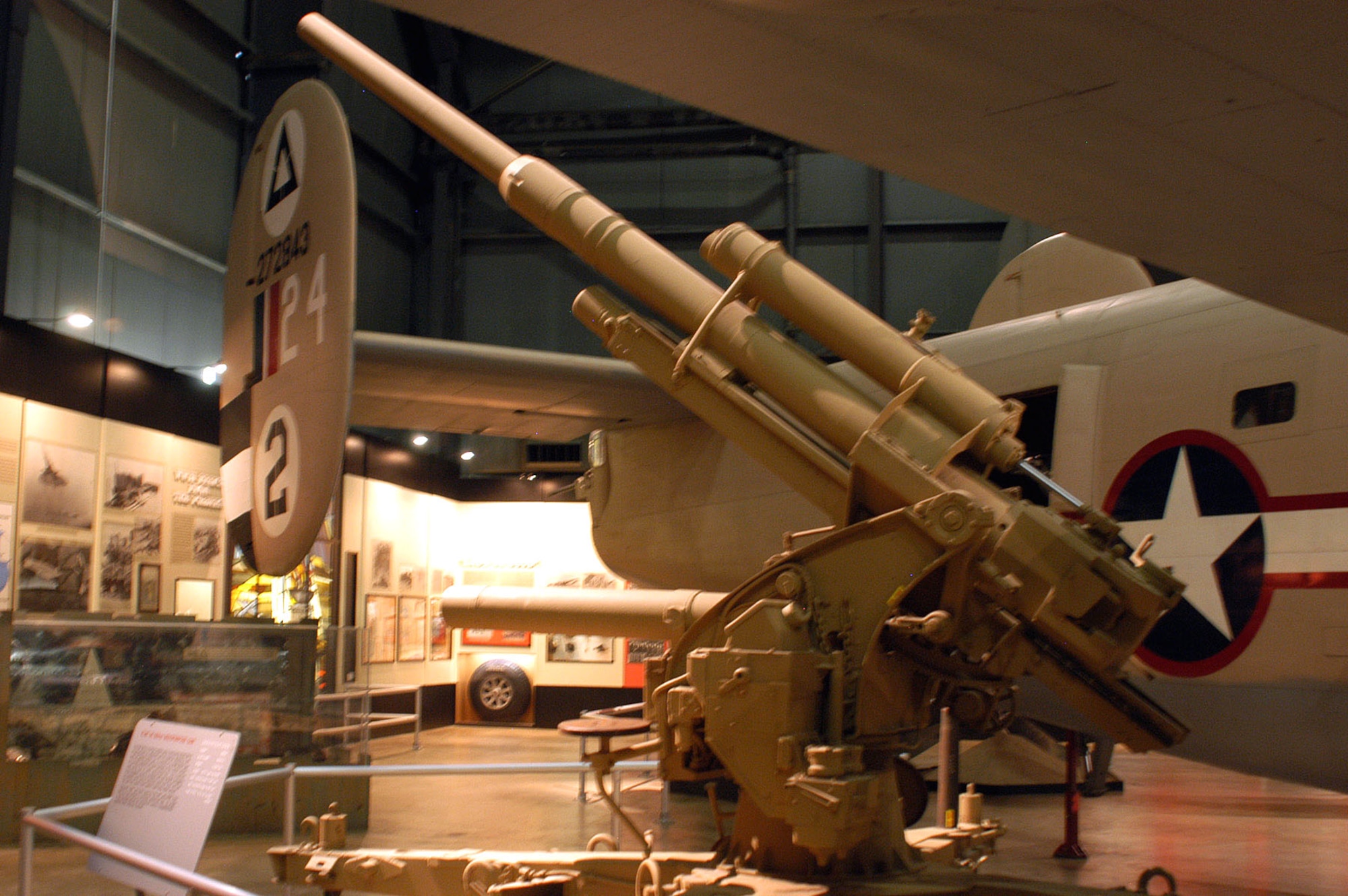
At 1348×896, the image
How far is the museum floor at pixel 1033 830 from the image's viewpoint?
676 cm

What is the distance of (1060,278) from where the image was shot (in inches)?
312

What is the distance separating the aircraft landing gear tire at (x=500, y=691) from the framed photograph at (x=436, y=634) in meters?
0.57

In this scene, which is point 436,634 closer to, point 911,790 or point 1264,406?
point 911,790

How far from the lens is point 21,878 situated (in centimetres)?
384

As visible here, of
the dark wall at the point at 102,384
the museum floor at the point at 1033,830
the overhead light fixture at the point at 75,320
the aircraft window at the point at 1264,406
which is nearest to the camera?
the aircraft window at the point at 1264,406

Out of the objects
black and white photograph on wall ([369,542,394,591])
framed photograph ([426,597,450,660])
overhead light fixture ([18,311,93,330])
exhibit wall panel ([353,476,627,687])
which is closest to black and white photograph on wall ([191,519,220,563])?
overhead light fixture ([18,311,93,330])

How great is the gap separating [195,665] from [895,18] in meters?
6.84

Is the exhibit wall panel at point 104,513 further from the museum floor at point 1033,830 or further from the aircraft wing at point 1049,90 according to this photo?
the aircraft wing at point 1049,90

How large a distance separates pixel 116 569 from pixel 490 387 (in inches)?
156

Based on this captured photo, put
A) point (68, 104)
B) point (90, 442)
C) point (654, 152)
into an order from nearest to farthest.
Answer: point (90, 442)
point (68, 104)
point (654, 152)

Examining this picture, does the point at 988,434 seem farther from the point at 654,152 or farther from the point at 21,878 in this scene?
the point at 654,152

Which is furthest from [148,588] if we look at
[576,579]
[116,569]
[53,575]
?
[576,579]

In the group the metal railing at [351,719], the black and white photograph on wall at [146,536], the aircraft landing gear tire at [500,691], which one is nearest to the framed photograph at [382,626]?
the aircraft landing gear tire at [500,691]

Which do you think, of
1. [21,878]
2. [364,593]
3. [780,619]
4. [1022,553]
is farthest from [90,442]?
[1022,553]
